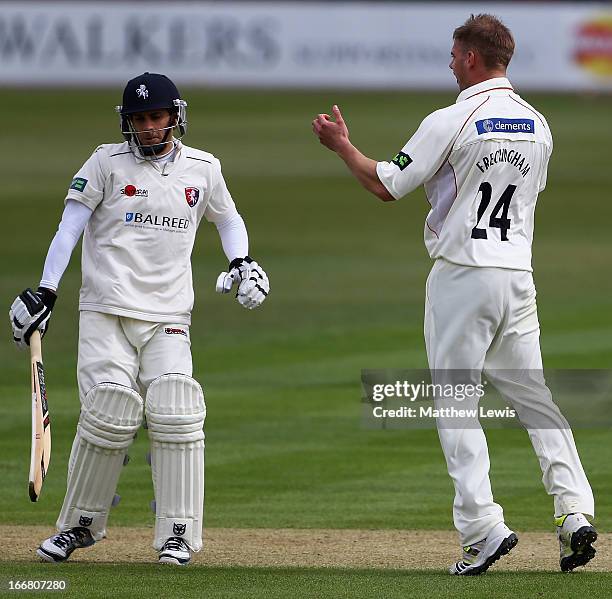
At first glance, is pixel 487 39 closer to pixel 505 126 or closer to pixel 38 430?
pixel 505 126

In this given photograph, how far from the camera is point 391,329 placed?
14.5 meters

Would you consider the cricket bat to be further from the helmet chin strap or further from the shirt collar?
the shirt collar

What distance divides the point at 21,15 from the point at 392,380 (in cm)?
2898

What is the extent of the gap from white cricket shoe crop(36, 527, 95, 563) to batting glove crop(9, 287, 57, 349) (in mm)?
831

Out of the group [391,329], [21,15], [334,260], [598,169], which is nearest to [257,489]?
[391,329]

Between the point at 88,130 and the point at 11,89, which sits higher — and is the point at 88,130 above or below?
below

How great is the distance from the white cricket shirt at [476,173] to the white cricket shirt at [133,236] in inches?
38.9

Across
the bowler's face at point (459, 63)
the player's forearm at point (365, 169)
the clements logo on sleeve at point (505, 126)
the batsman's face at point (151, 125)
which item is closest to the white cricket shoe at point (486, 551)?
the player's forearm at point (365, 169)

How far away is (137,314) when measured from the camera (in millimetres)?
6586

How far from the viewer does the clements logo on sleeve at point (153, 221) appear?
6637mm

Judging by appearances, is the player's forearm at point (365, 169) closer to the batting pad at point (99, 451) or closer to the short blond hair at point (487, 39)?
the short blond hair at point (487, 39)

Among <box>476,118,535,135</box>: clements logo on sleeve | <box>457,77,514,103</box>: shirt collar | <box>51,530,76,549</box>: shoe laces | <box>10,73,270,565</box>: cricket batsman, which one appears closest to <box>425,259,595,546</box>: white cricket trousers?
<box>476,118,535,135</box>: clements logo on sleeve

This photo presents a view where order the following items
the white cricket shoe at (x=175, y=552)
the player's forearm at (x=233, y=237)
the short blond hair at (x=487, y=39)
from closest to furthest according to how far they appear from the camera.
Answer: the short blond hair at (x=487, y=39), the white cricket shoe at (x=175, y=552), the player's forearm at (x=233, y=237)

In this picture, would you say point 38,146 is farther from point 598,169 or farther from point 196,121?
point 598,169
